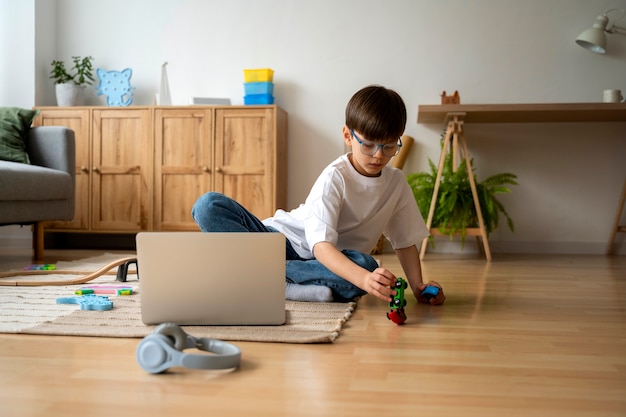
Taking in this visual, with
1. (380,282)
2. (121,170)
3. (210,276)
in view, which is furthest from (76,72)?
(380,282)

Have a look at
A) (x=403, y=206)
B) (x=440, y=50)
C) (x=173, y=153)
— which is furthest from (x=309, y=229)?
(x=440, y=50)

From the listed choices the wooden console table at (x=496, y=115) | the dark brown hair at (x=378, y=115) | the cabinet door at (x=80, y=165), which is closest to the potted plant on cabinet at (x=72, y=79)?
the cabinet door at (x=80, y=165)

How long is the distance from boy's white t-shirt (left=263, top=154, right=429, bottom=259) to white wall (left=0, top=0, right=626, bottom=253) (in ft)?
7.15

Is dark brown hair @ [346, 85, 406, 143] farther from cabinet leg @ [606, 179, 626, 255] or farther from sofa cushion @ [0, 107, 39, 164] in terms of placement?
cabinet leg @ [606, 179, 626, 255]

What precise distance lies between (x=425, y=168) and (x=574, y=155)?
0.87 meters

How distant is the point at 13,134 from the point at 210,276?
2.45 m

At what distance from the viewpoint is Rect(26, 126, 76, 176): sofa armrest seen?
11.5 feet

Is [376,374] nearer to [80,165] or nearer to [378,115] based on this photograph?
[378,115]

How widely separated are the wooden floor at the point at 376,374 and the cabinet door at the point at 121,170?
2503 mm

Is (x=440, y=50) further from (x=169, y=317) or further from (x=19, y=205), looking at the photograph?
(x=169, y=317)

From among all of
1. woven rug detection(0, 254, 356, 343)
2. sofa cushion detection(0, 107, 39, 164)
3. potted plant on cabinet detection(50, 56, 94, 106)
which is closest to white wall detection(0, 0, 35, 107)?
potted plant on cabinet detection(50, 56, 94, 106)

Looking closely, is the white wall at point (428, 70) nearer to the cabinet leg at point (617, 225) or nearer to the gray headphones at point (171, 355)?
the cabinet leg at point (617, 225)

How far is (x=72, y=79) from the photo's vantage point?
14.2 feet

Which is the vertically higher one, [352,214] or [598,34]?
[598,34]
